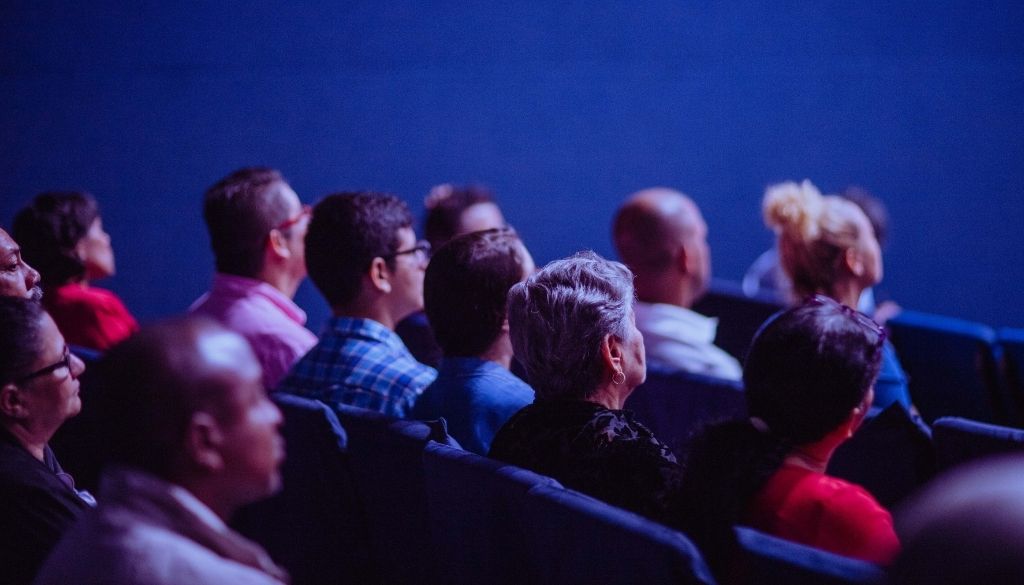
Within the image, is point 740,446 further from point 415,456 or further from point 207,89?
point 207,89

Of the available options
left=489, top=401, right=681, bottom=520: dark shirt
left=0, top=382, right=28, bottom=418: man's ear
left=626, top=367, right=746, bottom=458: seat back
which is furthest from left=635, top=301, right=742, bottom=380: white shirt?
left=0, top=382, right=28, bottom=418: man's ear

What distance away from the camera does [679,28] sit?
272 inches

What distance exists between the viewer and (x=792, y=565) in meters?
1.59

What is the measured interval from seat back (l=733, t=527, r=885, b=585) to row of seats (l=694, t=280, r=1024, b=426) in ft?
8.74

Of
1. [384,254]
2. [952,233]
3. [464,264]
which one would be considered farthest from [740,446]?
[952,233]

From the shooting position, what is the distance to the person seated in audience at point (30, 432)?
6.59 ft

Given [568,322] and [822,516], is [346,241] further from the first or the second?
[822,516]

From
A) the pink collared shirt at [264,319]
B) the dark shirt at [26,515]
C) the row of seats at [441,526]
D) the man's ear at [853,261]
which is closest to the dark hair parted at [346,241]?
the pink collared shirt at [264,319]

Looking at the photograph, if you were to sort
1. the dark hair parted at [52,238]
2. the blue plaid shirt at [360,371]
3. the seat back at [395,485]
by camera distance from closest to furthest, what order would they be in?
the seat back at [395,485] → the blue plaid shirt at [360,371] → the dark hair parted at [52,238]

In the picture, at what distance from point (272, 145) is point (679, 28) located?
2686 mm

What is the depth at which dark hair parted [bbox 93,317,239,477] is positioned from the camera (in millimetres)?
1439

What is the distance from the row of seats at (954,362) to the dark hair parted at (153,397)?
124 inches

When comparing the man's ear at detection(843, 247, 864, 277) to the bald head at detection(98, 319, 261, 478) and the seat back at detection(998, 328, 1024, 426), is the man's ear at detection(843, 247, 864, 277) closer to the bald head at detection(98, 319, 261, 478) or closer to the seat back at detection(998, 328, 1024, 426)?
the seat back at detection(998, 328, 1024, 426)

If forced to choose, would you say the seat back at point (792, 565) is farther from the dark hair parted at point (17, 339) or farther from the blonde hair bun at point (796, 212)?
the blonde hair bun at point (796, 212)
